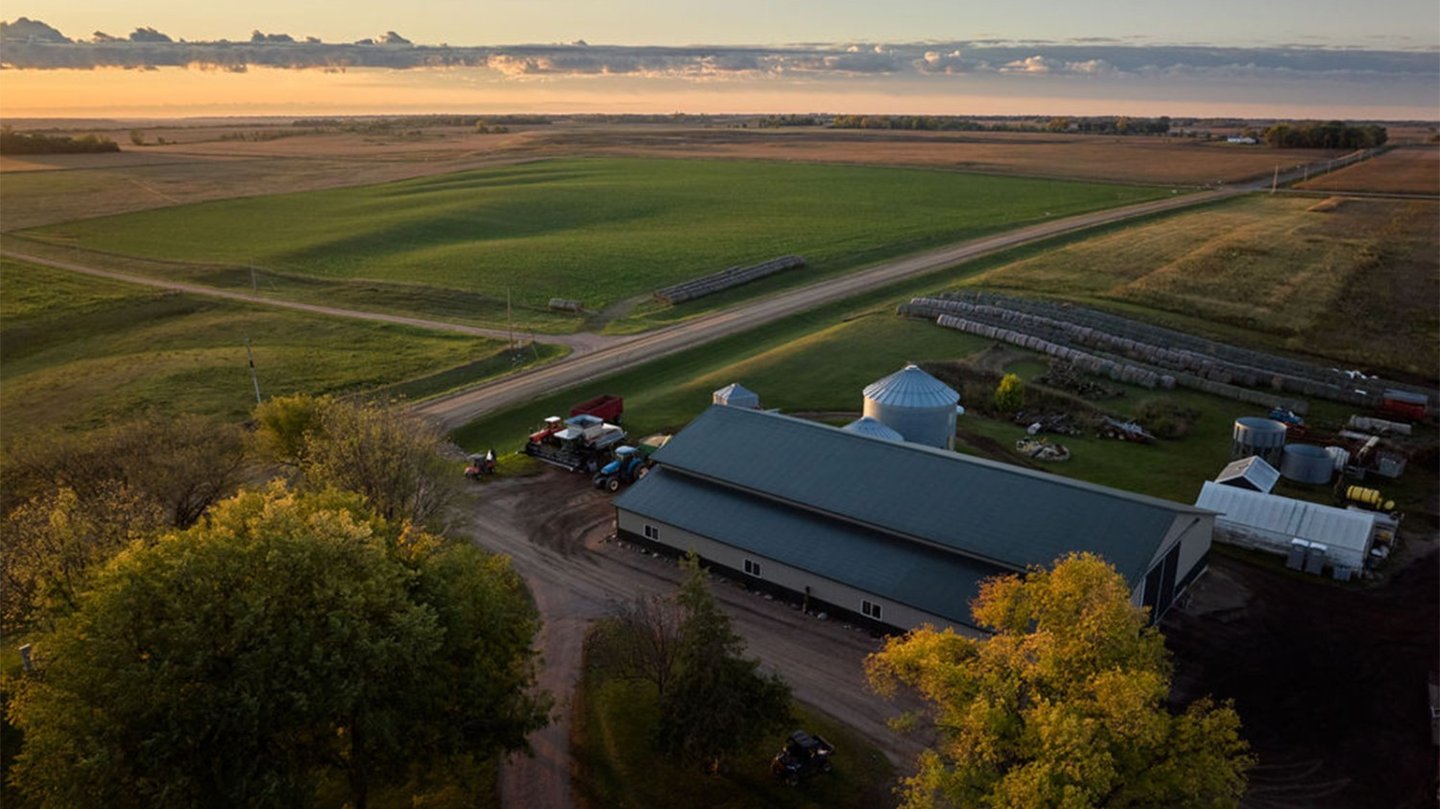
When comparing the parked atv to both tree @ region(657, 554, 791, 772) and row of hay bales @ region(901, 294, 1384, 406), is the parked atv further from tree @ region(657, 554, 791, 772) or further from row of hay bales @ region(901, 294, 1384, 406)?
row of hay bales @ region(901, 294, 1384, 406)

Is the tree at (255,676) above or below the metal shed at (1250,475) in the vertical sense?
above

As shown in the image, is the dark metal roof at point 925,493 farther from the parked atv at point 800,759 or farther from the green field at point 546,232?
the green field at point 546,232

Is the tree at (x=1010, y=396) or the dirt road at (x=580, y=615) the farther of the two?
the tree at (x=1010, y=396)

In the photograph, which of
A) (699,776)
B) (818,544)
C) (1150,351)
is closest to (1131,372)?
(1150,351)

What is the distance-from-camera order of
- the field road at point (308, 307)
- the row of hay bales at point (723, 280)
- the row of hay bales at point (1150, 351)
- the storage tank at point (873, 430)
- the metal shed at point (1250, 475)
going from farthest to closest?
the row of hay bales at point (723, 280), the field road at point (308, 307), the row of hay bales at point (1150, 351), the storage tank at point (873, 430), the metal shed at point (1250, 475)

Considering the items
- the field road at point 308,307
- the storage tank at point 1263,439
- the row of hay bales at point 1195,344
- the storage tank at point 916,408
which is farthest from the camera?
the field road at point 308,307

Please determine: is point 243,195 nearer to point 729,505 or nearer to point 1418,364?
point 729,505

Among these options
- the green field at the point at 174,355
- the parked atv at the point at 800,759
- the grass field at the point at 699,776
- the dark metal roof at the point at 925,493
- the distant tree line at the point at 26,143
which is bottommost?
the green field at the point at 174,355

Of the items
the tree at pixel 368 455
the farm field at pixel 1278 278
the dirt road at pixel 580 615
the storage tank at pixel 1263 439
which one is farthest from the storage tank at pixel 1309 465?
the tree at pixel 368 455

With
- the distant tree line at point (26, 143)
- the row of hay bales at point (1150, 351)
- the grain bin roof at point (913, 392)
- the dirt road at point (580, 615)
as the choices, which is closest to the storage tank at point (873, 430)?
the grain bin roof at point (913, 392)
